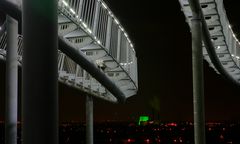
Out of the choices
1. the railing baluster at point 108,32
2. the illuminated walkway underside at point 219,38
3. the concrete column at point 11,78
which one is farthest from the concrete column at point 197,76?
the concrete column at point 11,78

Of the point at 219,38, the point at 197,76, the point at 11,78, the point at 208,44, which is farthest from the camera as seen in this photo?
the point at 219,38

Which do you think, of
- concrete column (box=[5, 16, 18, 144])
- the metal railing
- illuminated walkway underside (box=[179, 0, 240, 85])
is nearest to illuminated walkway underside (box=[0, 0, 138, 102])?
the metal railing

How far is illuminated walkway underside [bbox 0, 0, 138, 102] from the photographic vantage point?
10172 mm

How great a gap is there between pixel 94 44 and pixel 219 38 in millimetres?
5475

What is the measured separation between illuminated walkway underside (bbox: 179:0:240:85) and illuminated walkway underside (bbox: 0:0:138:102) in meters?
2.28

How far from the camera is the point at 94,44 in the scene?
12.1 metres

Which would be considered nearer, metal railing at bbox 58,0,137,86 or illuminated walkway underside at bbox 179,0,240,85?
metal railing at bbox 58,0,137,86

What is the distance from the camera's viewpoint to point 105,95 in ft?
70.7

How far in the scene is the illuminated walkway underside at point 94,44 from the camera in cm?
1017

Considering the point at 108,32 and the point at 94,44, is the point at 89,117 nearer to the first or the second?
the point at 108,32

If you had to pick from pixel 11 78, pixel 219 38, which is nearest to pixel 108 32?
pixel 11 78

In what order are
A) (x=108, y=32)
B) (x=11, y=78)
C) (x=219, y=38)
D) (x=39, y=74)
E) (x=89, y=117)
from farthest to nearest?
1. (x=89, y=117)
2. (x=219, y=38)
3. (x=108, y=32)
4. (x=11, y=78)
5. (x=39, y=74)

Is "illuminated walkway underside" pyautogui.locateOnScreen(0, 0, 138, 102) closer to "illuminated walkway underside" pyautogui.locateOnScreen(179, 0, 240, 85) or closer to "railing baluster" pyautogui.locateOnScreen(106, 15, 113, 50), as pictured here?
"railing baluster" pyautogui.locateOnScreen(106, 15, 113, 50)

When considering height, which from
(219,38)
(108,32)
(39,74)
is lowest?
(39,74)
